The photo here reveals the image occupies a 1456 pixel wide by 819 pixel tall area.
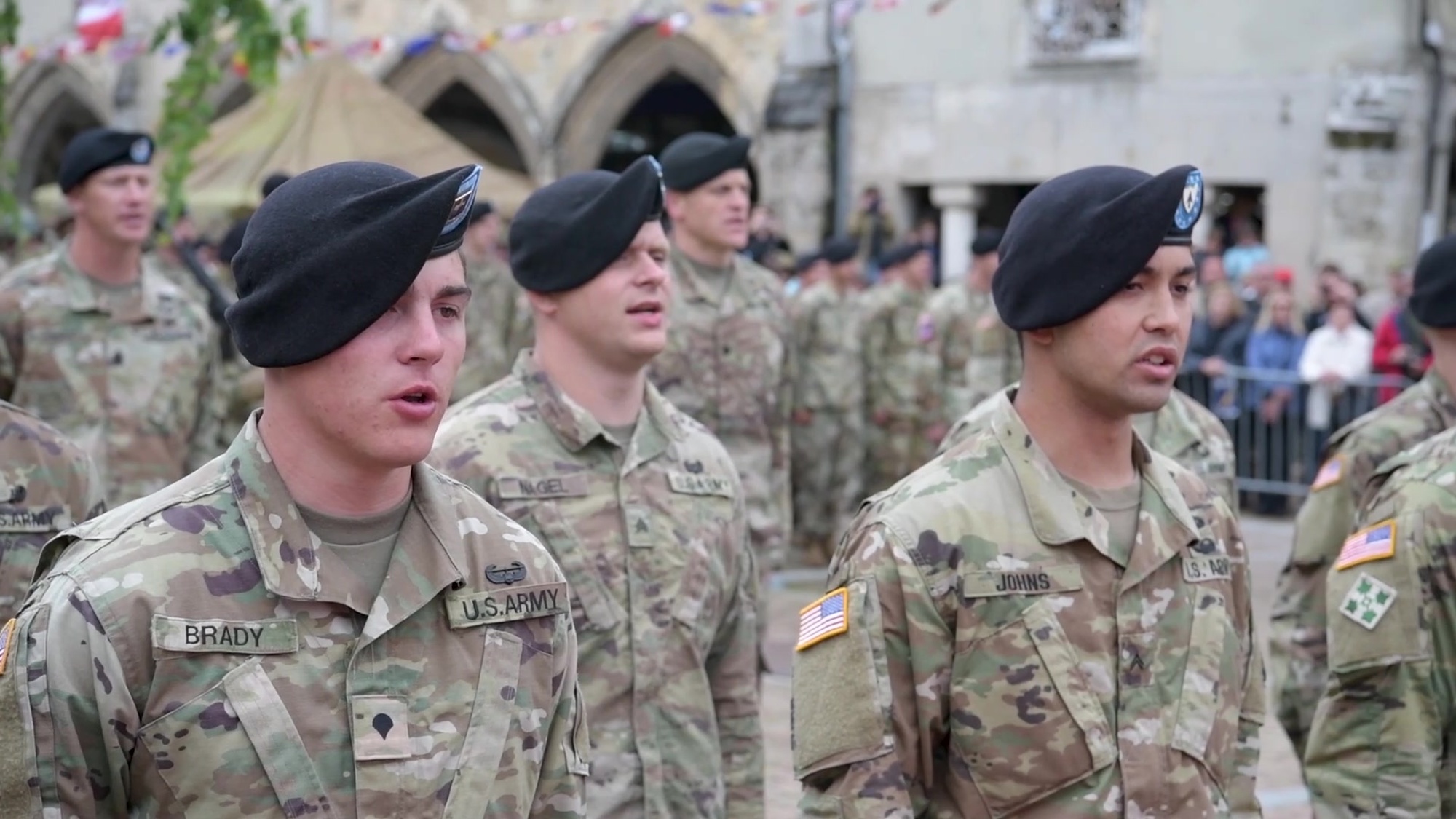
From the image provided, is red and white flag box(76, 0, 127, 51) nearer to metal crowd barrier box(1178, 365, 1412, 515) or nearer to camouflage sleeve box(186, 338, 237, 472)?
metal crowd barrier box(1178, 365, 1412, 515)

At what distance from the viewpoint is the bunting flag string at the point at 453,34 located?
2095 cm

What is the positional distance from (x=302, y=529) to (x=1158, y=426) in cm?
429

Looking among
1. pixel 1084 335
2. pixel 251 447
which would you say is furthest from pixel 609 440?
pixel 251 447

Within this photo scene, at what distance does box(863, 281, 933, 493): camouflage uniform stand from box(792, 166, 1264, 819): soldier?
10480mm

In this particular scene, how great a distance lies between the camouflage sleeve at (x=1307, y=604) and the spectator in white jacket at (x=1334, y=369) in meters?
8.21

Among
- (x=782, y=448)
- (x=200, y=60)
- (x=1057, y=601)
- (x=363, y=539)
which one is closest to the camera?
(x=363, y=539)

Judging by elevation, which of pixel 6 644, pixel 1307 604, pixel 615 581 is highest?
pixel 6 644

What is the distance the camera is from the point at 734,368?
779cm

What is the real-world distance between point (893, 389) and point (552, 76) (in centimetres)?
1106

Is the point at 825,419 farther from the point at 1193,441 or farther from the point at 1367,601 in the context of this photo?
the point at 1367,601

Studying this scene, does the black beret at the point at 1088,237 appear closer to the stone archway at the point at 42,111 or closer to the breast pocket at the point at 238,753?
the breast pocket at the point at 238,753

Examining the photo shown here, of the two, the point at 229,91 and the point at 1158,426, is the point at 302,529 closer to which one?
the point at 1158,426

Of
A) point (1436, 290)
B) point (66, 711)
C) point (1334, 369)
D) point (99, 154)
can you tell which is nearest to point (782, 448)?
point (99, 154)

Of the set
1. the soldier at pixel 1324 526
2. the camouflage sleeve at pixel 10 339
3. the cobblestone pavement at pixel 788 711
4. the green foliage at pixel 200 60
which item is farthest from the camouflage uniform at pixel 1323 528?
the green foliage at pixel 200 60
